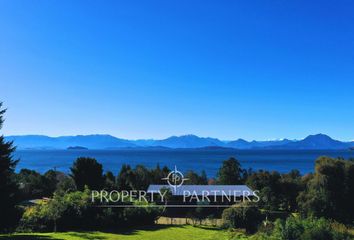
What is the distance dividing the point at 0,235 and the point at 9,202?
77.3 inches

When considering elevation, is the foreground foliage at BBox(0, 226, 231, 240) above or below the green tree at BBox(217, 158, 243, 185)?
below

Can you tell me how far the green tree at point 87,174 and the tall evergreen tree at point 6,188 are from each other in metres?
15.9

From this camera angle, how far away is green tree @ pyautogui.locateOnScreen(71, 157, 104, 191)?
110ft

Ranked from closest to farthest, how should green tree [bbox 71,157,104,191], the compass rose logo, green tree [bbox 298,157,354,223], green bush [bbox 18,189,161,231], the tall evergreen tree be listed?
the tall evergreen tree, green bush [bbox 18,189,161,231], green tree [bbox 298,157,354,223], green tree [bbox 71,157,104,191], the compass rose logo

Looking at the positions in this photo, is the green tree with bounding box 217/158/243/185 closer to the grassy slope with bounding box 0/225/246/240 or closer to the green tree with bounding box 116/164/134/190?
the green tree with bounding box 116/164/134/190

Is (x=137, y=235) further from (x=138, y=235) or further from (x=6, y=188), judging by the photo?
(x=6, y=188)

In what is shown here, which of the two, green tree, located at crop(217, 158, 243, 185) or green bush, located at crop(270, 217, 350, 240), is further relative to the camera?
green tree, located at crop(217, 158, 243, 185)

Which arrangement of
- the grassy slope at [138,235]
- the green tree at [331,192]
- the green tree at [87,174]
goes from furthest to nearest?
the green tree at [87,174], the green tree at [331,192], the grassy slope at [138,235]

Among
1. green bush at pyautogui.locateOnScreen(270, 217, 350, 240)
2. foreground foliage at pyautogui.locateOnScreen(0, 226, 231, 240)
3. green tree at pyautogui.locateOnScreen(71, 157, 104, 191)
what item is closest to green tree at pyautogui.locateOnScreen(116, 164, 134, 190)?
green tree at pyautogui.locateOnScreen(71, 157, 104, 191)

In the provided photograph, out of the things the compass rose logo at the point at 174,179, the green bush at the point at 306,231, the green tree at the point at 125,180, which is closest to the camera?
the green bush at the point at 306,231

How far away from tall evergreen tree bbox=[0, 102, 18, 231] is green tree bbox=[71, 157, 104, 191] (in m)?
15.9

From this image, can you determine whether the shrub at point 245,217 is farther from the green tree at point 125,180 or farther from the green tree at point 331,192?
the green tree at point 125,180

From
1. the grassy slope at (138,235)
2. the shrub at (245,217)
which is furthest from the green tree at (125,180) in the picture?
the grassy slope at (138,235)

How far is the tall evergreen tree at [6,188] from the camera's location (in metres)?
16.7
